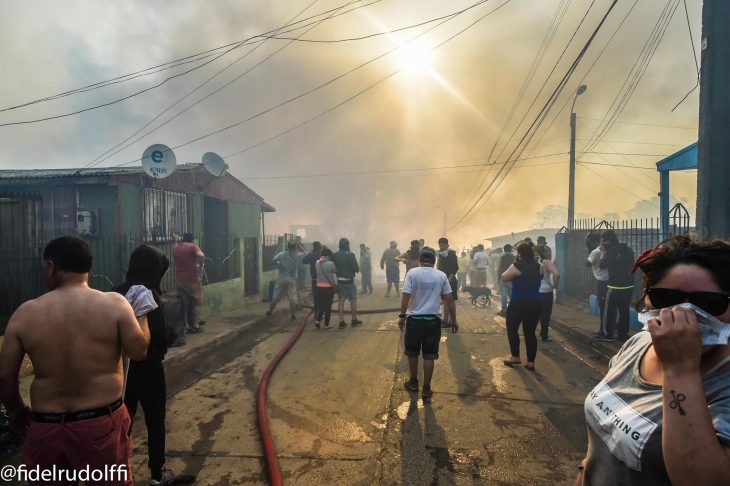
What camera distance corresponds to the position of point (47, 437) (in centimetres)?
201

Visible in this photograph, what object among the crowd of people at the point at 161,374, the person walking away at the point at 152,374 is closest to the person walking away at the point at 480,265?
the crowd of people at the point at 161,374

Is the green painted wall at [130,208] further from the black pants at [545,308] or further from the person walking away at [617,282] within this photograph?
the person walking away at [617,282]

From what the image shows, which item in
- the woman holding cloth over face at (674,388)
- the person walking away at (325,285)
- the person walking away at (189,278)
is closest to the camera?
the woman holding cloth over face at (674,388)

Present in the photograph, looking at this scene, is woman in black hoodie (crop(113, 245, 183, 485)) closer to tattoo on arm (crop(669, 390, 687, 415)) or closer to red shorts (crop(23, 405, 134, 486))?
red shorts (crop(23, 405, 134, 486))

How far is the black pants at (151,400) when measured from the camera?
2965 millimetres

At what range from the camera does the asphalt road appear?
3.18 metres

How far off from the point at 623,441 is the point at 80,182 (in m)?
12.5

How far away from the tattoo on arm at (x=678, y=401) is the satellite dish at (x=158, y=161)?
10.4 meters

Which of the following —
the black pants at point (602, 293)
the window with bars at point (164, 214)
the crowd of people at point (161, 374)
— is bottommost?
the black pants at point (602, 293)

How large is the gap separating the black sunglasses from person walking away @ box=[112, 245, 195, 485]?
3.05 meters

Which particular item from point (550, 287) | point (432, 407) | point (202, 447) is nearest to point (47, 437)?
point (202, 447)

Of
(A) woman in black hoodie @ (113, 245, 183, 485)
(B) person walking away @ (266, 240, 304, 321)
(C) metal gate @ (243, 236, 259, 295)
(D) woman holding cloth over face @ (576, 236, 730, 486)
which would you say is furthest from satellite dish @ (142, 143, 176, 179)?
(D) woman holding cloth over face @ (576, 236, 730, 486)

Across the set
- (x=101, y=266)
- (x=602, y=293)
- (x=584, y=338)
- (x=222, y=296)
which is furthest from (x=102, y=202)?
(x=602, y=293)

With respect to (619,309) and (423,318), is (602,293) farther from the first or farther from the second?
(423,318)
